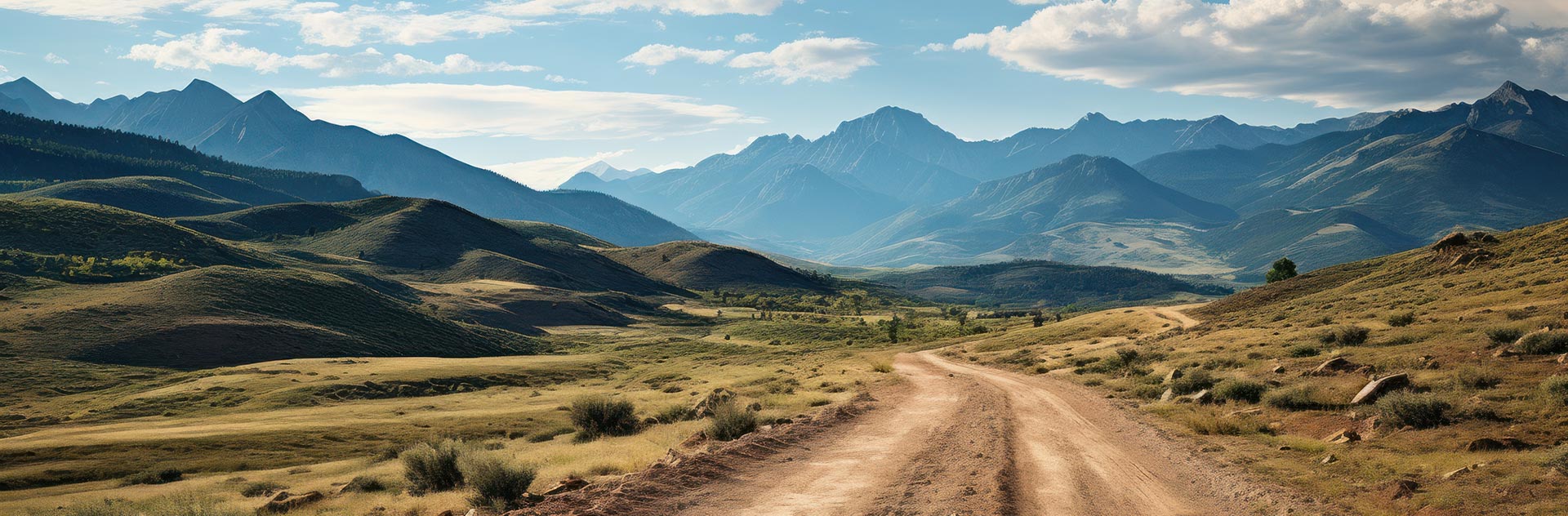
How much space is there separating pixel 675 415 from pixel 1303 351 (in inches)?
987

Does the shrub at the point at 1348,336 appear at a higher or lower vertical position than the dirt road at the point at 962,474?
higher

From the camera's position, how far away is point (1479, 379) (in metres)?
20.9

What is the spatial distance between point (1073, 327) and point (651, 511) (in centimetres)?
6173

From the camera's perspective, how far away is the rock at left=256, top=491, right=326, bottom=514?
19641 mm

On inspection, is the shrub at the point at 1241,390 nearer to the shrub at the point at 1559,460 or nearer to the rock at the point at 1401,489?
the rock at the point at 1401,489

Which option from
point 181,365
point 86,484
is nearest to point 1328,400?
point 86,484

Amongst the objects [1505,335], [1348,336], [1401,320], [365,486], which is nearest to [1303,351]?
[1348,336]

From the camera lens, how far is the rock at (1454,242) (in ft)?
176

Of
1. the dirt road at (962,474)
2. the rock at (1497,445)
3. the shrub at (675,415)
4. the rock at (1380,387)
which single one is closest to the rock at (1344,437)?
the rock at (1497,445)

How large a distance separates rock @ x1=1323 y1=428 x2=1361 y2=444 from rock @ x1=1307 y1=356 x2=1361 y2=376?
8.17m

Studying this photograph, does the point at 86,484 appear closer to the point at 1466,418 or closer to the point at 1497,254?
the point at 1466,418

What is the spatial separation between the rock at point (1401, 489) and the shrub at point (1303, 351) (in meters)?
17.8

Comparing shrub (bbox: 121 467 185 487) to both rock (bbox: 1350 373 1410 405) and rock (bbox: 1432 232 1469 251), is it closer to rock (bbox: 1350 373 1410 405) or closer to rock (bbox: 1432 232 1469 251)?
rock (bbox: 1350 373 1410 405)

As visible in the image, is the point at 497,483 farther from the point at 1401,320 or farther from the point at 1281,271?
the point at 1281,271
